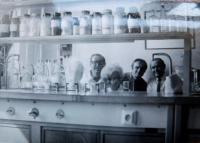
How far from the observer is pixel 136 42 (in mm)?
1225

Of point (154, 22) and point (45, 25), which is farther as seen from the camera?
point (45, 25)

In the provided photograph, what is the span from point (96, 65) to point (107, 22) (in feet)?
0.57

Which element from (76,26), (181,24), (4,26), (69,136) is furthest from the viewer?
(4,26)

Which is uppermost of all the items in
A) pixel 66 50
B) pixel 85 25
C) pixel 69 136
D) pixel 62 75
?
pixel 85 25

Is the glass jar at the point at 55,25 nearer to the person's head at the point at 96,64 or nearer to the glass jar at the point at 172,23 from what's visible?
the person's head at the point at 96,64

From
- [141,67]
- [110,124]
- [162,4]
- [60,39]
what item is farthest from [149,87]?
[60,39]

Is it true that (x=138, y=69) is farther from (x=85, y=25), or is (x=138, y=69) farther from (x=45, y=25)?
(x=45, y=25)

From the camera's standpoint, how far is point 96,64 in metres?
1.23

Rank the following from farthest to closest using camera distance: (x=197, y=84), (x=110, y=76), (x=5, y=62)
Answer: (x=5, y=62) → (x=110, y=76) → (x=197, y=84)

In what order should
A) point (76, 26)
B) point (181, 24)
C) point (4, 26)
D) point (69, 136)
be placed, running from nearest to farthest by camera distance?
1. point (181, 24)
2. point (69, 136)
3. point (76, 26)
4. point (4, 26)

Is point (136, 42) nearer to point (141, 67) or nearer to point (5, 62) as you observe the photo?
point (141, 67)

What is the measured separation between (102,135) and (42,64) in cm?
37

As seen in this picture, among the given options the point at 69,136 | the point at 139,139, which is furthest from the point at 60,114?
the point at 139,139

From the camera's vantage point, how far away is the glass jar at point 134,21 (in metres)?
1.16
